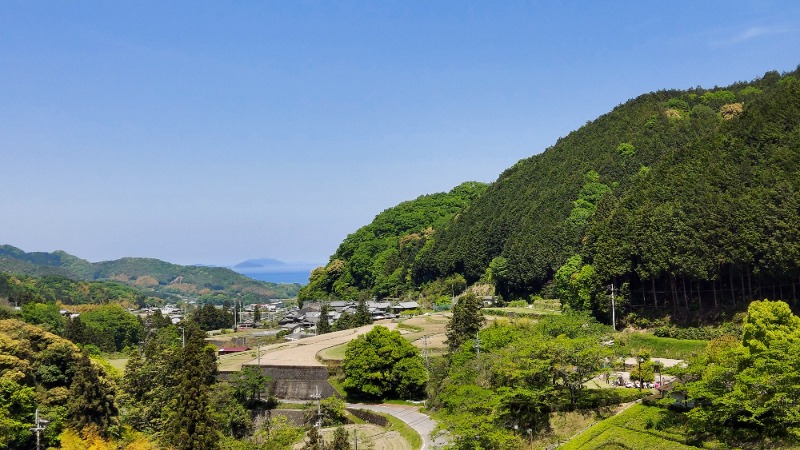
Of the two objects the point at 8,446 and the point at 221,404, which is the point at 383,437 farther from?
the point at 8,446

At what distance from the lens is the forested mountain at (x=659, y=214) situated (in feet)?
123

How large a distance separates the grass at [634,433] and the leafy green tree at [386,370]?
1478cm

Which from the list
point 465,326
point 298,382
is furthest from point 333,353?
point 465,326

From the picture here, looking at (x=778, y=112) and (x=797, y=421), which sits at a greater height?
(x=778, y=112)

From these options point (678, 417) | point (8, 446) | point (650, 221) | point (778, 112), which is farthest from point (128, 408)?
point (778, 112)

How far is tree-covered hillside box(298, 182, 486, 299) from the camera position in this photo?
91000mm

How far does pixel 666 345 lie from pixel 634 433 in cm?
1405

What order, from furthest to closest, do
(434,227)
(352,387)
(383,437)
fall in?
(434,227) → (352,387) → (383,437)

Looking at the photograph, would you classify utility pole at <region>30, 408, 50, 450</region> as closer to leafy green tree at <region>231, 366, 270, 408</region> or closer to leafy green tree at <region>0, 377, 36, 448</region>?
leafy green tree at <region>0, 377, 36, 448</region>

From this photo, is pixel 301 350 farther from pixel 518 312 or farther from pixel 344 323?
pixel 518 312

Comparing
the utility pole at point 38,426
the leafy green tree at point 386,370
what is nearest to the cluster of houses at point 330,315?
the leafy green tree at point 386,370

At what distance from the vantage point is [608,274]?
43.9 meters

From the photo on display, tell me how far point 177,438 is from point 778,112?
4093 cm

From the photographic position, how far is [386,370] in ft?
127
